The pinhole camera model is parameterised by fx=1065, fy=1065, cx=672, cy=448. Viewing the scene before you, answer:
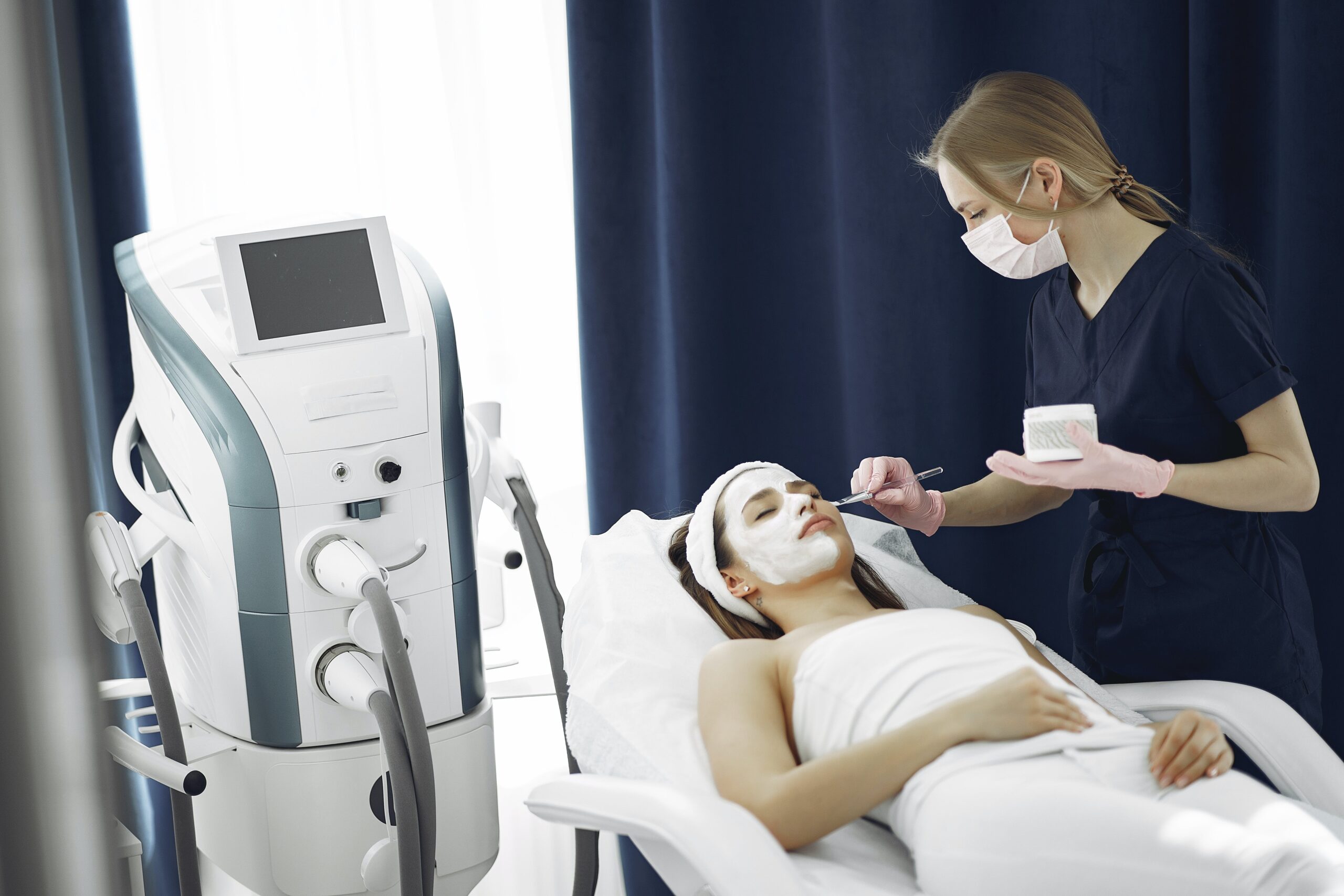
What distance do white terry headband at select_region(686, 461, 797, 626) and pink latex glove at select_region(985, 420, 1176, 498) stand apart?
0.39 metres

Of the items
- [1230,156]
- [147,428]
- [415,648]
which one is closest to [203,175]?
[147,428]

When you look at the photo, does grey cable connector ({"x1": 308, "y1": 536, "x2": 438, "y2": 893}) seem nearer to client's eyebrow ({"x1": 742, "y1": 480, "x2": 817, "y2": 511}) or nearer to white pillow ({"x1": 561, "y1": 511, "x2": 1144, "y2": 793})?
white pillow ({"x1": 561, "y1": 511, "x2": 1144, "y2": 793})

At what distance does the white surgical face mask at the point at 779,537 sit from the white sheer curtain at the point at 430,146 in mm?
858

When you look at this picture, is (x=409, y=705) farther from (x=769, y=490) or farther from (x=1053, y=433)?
(x=1053, y=433)

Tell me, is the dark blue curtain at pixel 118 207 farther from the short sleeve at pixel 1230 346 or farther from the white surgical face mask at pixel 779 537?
the short sleeve at pixel 1230 346

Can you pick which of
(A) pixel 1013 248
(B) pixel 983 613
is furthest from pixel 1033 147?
(B) pixel 983 613

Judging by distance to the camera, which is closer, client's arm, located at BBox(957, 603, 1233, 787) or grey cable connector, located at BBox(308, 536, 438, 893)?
client's arm, located at BBox(957, 603, 1233, 787)

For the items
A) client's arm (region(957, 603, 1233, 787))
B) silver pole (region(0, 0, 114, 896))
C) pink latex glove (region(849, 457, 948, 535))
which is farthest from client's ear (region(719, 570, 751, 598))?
silver pole (region(0, 0, 114, 896))

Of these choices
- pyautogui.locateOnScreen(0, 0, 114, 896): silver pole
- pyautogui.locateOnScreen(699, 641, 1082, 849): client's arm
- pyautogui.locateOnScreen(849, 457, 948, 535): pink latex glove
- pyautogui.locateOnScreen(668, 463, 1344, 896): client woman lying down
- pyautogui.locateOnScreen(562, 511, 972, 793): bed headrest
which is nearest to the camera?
pyautogui.locateOnScreen(0, 0, 114, 896): silver pole

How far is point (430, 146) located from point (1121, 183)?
1.36m

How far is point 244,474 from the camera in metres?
1.40

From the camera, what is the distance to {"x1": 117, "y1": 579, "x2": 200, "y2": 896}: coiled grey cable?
1381mm

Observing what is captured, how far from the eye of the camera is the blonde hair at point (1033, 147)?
143 cm

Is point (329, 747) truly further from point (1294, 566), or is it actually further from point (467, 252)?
point (1294, 566)
